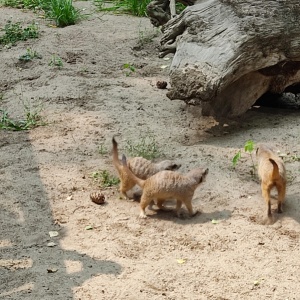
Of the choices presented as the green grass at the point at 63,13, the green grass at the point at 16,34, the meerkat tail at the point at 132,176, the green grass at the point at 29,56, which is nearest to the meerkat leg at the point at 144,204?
the meerkat tail at the point at 132,176

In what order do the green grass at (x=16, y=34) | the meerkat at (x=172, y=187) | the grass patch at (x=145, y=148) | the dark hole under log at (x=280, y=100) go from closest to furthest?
1. the meerkat at (x=172, y=187)
2. the grass patch at (x=145, y=148)
3. the dark hole under log at (x=280, y=100)
4. the green grass at (x=16, y=34)

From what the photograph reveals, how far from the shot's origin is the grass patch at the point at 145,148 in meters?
6.06

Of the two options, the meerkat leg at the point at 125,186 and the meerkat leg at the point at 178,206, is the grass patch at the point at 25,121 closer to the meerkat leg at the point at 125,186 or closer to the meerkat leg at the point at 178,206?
the meerkat leg at the point at 125,186

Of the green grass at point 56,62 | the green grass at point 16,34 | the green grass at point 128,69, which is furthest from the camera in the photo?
the green grass at point 16,34

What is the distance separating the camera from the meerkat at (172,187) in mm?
5117

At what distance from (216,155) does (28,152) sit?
1746 millimetres

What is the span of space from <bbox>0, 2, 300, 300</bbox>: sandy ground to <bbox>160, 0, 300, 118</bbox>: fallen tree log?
0.57m

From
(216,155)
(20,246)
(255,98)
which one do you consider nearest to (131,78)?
(255,98)

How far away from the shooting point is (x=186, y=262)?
4.62 m

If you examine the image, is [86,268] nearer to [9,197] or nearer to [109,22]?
[9,197]

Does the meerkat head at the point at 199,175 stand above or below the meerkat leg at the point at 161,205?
above

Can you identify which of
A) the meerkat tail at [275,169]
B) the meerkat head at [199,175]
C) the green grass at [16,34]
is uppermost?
the meerkat tail at [275,169]

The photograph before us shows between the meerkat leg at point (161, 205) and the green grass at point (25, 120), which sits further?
the green grass at point (25, 120)

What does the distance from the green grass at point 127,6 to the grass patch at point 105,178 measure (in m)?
6.01
